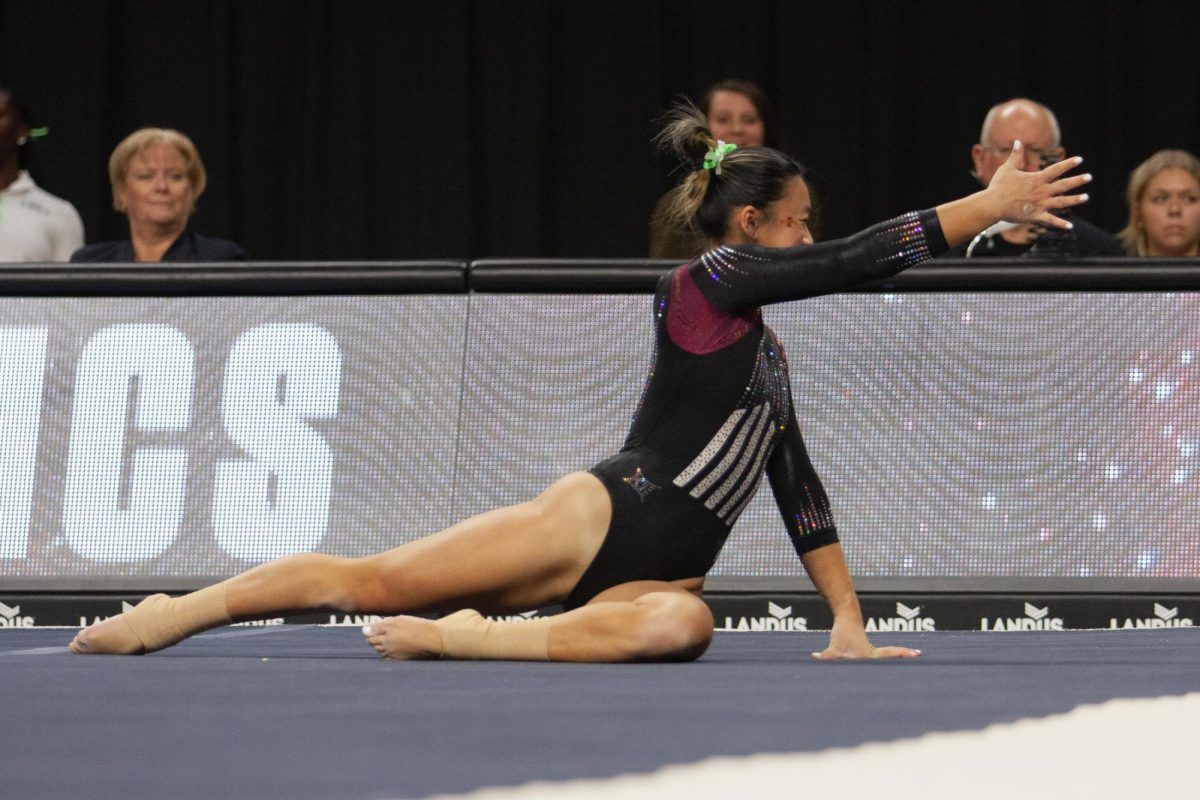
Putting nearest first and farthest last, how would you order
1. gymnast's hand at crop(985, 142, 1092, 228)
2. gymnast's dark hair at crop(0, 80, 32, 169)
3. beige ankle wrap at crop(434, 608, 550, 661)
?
gymnast's hand at crop(985, 142, 1092, 228) → beige ankle wrap at crop(434, 608, 550, 661) → gymnast's dark hair at crop(0, 80, 32, 169)

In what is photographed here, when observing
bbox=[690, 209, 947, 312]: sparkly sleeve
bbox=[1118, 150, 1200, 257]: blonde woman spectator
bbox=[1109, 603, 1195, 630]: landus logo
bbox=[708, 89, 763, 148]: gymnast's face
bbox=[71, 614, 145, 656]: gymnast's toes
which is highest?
bbox=[708, 89, 763, 148]: gymnast's face

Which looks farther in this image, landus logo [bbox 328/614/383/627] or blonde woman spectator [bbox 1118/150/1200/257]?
blonde woman spectator [bbox 1118/150/1200/257]

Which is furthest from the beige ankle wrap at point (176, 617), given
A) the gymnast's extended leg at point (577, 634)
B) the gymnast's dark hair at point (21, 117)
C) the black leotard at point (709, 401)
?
the gymnast's dark hair at point (21, 117)

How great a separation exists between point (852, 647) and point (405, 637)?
29.6 inches

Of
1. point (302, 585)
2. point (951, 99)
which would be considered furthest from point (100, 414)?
point (951, 99)

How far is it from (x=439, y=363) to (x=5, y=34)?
366cm

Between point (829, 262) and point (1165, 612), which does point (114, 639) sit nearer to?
point (829, 262)

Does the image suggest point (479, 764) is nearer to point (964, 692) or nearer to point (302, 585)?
point (964, 692)

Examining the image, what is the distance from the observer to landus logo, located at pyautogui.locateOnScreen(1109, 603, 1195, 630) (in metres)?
3.58

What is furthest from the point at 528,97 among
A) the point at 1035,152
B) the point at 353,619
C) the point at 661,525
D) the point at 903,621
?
the point at 661,525

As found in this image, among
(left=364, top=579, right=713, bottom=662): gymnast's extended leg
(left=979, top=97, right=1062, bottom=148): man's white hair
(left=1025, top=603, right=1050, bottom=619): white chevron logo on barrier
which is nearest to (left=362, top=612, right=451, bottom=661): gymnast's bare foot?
(left=364, top=579, right=713, bottom=662): gymnast's extended leg

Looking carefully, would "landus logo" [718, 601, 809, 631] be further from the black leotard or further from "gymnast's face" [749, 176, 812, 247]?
"gymnast's face" [749, 176, 812, 247]

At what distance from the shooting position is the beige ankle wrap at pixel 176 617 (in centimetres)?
267

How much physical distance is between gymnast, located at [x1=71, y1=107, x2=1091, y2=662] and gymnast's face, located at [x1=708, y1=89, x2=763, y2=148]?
5.08 feet
